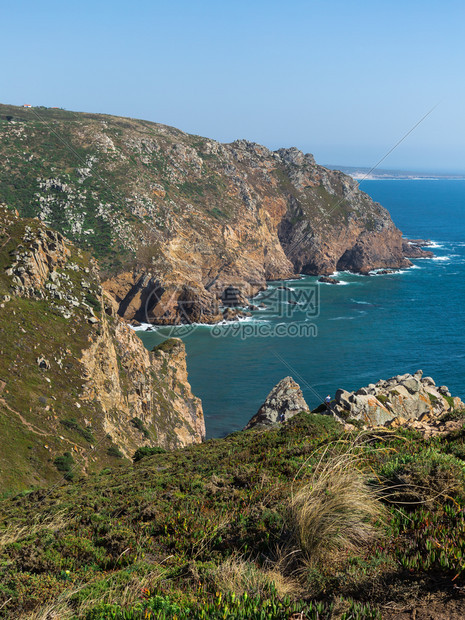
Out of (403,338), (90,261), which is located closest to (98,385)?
(90,261)

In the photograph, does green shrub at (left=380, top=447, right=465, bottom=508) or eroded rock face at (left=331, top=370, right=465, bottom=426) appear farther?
eroded rock face at (left=331, top=370, right=465, bottom=426)

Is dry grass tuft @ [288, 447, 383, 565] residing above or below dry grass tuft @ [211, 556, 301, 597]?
above

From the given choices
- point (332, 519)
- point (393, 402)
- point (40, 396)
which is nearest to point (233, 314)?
point (40, 396)

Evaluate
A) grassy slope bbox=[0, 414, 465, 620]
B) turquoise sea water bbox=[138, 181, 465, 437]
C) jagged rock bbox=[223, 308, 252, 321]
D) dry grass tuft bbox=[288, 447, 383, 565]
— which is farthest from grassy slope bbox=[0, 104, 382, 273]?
dry grass tuft bbox=[288, 447, 383, 565]

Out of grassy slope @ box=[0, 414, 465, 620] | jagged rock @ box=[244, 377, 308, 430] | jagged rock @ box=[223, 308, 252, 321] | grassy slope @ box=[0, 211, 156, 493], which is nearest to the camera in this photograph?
grassy slope @ box=[0, 414, 465, 620]

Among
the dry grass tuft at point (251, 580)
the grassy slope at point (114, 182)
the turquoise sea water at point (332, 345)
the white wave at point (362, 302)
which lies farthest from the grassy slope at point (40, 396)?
the white wave at point (362, 302)

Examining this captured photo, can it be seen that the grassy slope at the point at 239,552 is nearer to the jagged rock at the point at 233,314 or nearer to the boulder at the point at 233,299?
the jagged rock at the point at 233,314

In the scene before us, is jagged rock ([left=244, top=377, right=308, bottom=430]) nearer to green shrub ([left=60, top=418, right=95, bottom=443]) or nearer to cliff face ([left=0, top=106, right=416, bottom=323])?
green shrub ([left=60, top=418, right=95, bottom=443])
